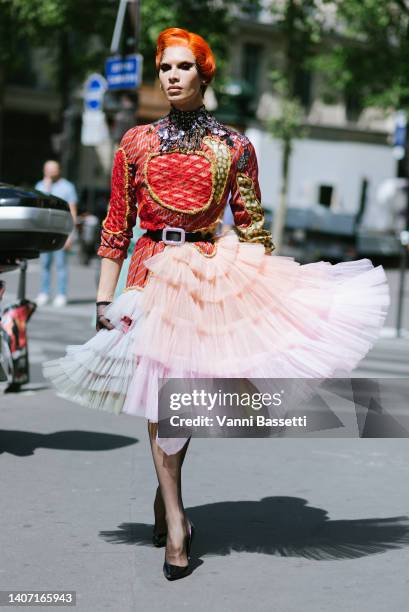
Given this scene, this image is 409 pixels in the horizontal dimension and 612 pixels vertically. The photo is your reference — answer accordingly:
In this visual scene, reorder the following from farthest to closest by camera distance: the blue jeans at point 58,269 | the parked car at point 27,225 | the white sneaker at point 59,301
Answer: the white sneaker at point 59,301 < the blue jeans at point 58,269 < the parked car at point 27,225

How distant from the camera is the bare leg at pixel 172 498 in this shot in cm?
400

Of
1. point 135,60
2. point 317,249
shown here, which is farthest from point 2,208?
point 317,249

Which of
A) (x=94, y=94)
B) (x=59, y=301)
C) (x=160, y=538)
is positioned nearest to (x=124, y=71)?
(x=59, y=301)

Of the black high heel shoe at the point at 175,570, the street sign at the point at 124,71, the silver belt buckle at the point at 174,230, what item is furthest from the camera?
the street sign at the point at 124,71

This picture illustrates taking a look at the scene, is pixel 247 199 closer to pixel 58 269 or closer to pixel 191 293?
pixel 191 293

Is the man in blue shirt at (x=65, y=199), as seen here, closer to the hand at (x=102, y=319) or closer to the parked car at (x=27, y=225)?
the parked car at (x=27, y=225)

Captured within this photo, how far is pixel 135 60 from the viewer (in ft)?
45.9

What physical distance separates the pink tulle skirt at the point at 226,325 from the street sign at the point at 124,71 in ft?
33.6

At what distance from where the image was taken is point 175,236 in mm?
4117

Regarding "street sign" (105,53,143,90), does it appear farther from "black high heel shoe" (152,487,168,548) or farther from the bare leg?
the bare leg

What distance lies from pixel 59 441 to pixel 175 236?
2706mm

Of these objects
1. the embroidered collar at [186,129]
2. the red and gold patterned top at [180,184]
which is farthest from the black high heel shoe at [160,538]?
the embroidered collar at [186,129]

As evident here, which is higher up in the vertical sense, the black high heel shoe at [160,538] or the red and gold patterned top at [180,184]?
the red and gold patterned top at [180,184]

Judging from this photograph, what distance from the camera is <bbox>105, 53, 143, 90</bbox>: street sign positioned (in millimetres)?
14000
